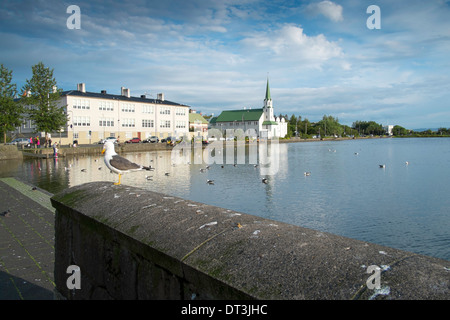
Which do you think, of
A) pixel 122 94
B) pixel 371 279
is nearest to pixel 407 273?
pixel 371 279

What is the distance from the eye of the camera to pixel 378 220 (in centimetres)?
1568

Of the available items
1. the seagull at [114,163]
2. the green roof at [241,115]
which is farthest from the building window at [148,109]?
the seagull at [114,163]

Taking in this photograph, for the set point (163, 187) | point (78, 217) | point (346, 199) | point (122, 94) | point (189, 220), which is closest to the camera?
point (189, 220)

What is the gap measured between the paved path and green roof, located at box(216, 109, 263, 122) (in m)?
156

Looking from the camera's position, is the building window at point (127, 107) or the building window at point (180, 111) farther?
the building window at point (180, 111)

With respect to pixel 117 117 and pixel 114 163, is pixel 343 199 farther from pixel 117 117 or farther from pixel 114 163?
pixel 117 117

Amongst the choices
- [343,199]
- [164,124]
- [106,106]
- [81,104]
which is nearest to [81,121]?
[81,104]

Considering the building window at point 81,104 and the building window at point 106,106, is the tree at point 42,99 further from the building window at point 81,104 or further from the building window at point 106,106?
the building window at point 106,106

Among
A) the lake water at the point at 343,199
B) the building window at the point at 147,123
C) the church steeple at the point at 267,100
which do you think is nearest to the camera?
the lake water at the point at 343,199

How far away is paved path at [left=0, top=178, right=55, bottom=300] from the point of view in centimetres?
511

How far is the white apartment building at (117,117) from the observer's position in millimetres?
74250

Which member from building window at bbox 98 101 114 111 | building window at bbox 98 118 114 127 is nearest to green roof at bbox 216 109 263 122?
building window at bbox 98 101 114 111

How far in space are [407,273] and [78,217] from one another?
3056 millimetres
